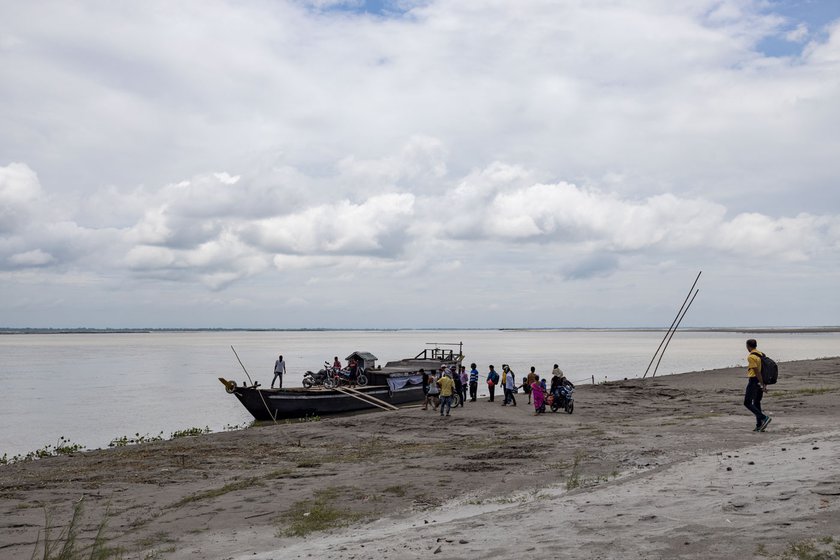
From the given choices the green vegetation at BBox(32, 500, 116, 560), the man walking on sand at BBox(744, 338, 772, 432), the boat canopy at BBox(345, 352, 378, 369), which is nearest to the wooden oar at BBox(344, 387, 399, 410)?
the boat canopy at BBox(345, 352, 378, 369)

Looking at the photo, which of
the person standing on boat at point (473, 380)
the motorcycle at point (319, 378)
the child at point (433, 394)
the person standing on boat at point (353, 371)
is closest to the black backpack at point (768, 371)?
the child at point (433, 394)

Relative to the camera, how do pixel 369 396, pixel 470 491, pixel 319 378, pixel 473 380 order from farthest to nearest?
pixel 319 378 → pixel 369 396 → pixel 473 380 → pixel 470 491

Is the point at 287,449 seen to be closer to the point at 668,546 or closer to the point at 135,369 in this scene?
the point at 668,546

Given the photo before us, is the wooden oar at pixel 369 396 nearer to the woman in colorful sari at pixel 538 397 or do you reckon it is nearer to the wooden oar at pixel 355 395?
the wooden oar at pixel 355 395

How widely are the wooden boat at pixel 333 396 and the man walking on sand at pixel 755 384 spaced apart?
595 inches

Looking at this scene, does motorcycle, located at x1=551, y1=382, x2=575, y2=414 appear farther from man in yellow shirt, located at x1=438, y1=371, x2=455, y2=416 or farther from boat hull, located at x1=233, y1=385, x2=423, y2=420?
boat hull, located at x1=233, y1=385, x2=423, y2=420

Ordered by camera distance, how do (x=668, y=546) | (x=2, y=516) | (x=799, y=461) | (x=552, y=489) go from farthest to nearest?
1. (x=2, y=516)
2. (x=552, y=489)
3. (x=799, y=461)
4. (x=668, y=546)

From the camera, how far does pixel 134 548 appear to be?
347 inches

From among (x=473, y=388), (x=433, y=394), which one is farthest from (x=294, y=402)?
(x=433, y=394)

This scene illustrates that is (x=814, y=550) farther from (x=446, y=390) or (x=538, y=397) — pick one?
(x=446, y=390)

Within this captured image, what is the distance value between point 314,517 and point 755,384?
968 centimetres

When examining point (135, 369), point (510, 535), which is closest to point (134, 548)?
point (510, 535)

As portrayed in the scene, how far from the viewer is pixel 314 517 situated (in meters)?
9.66

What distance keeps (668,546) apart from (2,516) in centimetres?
1048
